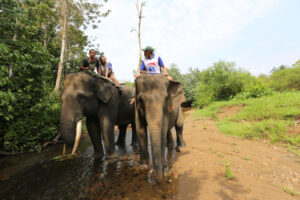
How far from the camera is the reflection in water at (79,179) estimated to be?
286 cm

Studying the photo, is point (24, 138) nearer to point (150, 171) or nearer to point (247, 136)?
point (150, 171)

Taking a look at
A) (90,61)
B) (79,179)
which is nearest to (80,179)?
(79,179)

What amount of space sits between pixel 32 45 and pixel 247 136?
29.1 feet

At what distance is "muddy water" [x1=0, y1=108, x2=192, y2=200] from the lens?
2.86m

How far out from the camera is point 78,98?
12.0ft

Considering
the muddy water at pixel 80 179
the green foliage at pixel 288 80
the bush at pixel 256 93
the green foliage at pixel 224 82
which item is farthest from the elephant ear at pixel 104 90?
the green foliage at pixel 288 80

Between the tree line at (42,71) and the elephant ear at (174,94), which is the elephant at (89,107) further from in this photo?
the elephant ear at (174,94)

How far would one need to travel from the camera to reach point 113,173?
3.67m

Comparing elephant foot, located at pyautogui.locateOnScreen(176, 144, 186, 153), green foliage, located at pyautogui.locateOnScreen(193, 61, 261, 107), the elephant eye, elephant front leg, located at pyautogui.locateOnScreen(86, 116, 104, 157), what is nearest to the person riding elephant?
the elephant eye

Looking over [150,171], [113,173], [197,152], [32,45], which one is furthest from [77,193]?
[32,45]

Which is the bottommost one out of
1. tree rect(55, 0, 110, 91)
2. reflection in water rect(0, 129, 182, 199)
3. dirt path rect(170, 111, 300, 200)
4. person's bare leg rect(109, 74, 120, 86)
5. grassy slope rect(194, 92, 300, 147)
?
reflection in water rect(0, 129, 182, 199)

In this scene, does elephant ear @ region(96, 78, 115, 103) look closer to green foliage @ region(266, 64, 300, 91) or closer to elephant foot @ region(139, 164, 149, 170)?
elephant foot @ region(139, 164, 149, 170)

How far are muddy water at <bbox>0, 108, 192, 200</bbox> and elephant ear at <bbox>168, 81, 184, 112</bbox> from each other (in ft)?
5.82

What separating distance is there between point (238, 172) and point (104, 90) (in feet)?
13.7
